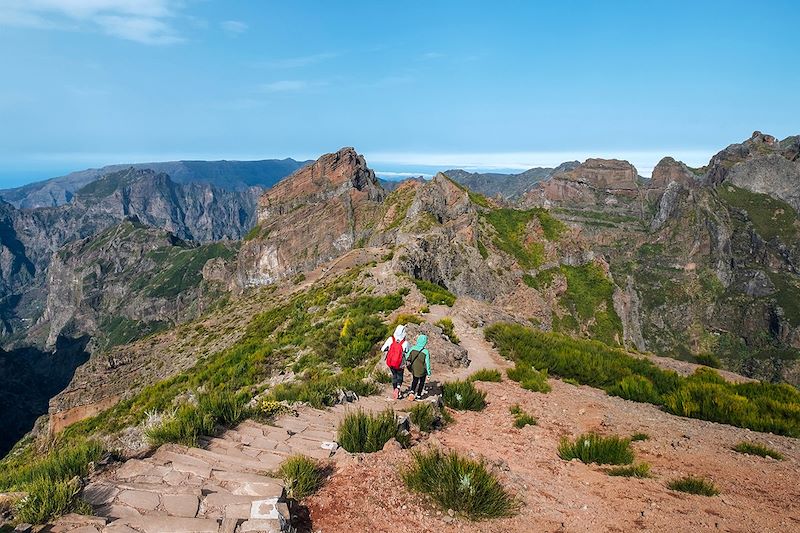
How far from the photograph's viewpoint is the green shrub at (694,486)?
313 inches

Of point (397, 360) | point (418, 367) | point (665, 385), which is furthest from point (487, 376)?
point (665, 385)

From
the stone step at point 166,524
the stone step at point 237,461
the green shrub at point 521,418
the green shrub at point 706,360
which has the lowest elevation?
the green shrub at point 706,360

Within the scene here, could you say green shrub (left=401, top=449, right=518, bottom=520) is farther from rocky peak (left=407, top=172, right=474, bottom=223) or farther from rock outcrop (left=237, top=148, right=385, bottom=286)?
rock outcrop (left=237, top=148, right=385, bottom=286)

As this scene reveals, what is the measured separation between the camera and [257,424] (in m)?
10.3

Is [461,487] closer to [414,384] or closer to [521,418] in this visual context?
[521,418]

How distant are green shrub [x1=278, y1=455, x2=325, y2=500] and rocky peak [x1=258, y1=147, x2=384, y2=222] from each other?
151 m

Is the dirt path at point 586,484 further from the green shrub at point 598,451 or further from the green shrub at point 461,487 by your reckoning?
the green shrub at point 598,451

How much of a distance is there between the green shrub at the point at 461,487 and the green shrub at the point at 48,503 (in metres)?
4.75

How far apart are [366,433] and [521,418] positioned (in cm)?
538

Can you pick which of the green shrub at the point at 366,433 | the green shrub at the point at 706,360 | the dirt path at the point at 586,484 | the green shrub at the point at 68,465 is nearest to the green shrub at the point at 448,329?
the dirt path at the point at 586,484

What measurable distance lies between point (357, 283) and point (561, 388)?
2522cm

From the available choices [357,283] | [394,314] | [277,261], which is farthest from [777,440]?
[277,261]

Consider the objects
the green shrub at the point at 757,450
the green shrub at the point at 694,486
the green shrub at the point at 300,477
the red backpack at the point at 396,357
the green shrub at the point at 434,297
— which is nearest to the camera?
the green shrub at the point at 300,477

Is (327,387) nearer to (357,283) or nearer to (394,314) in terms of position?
(394,314)
